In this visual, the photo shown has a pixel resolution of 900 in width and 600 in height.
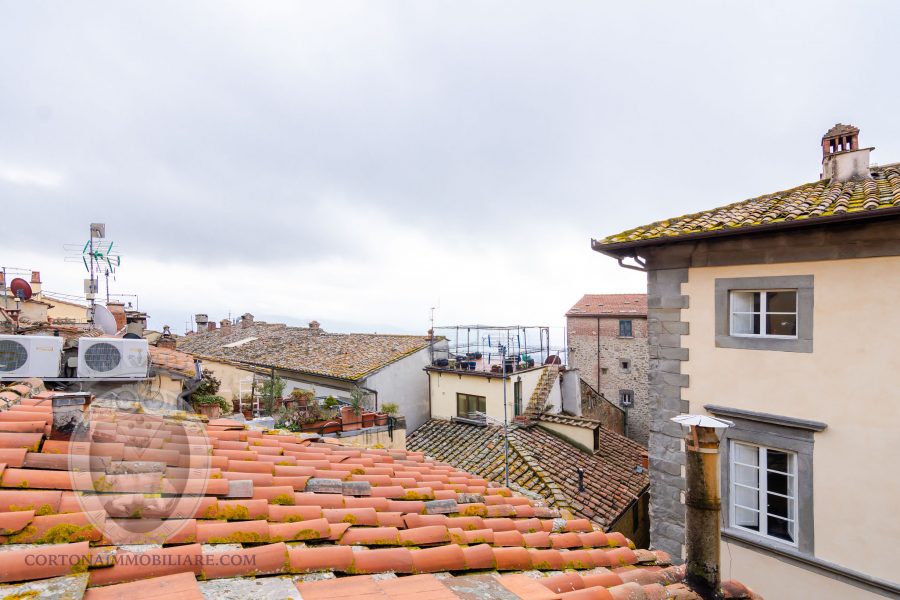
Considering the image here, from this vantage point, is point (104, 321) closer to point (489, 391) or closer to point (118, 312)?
point (118, 312)

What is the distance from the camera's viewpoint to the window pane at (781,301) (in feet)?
21.6

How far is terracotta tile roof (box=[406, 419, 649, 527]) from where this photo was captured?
1225 cm

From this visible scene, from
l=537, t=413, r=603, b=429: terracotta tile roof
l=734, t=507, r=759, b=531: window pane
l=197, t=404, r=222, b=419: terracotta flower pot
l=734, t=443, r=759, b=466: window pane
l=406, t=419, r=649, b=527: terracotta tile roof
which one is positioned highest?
l=197, t=404, r=222, b=419: terracotta flower pot

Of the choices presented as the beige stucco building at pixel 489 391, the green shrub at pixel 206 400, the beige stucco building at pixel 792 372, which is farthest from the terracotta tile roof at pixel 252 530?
the beige stucco building at pixel 489 391

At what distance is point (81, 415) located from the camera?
3.79 metres

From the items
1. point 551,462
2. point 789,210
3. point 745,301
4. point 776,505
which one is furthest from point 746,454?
point 551,462

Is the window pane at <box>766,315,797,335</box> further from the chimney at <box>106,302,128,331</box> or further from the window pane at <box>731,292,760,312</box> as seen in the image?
the chimney at <box>106,302,128,331</box>

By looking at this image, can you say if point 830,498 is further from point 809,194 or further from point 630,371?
point 630,371

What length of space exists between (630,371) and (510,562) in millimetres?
25853

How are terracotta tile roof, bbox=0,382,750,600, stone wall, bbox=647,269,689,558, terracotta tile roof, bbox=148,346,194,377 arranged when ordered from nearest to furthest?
terracotta tile roof, bbox=0,382,750,600
stone wall, bbox=647,269,689,558
terracotta tile roof, bbox=148,346,194,377

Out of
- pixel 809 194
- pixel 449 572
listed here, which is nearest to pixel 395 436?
pixel 449 572

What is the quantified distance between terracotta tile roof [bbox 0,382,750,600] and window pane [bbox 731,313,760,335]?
12.1 feet

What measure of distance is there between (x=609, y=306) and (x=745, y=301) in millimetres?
22999

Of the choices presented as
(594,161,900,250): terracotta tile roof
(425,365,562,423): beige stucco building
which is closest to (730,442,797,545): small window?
(594,161,900,250): terracotta tile roof
